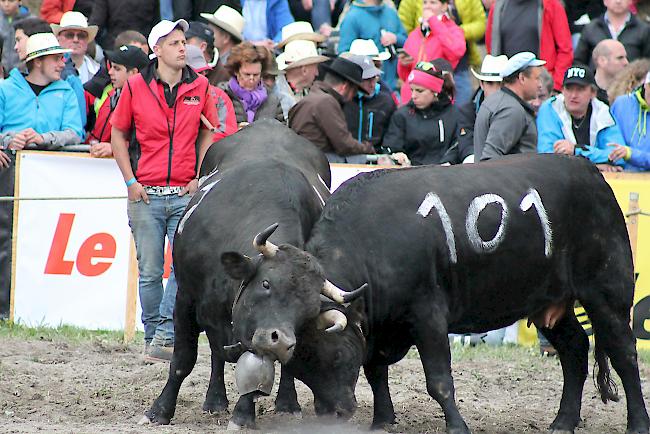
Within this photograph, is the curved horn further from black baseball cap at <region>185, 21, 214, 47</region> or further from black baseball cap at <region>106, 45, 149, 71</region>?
black baseball cap at <region>185, 21, 214, 47</region>

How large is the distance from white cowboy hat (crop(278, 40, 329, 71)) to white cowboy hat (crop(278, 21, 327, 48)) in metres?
0.32

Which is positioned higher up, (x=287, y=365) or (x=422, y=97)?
(x=422, y=97)

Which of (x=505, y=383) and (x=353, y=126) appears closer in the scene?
(x=505, y=383)

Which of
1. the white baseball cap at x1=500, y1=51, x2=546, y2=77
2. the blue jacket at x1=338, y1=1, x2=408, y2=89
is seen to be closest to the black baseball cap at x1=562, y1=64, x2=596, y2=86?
the white baseball cap at x1=500, y1=51, x2=546, y2=77

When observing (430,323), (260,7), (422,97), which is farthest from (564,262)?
(260,7)

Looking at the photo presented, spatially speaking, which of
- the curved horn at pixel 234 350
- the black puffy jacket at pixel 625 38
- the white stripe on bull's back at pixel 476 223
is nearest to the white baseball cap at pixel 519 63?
the white stripe on bull's back at pixel 476 223

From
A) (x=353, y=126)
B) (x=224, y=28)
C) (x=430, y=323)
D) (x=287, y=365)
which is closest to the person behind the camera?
(x=287, y=365)

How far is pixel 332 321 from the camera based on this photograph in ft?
20.6

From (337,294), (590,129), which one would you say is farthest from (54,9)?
(337,294)

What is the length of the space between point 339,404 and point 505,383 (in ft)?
10.3

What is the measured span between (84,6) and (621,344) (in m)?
8.76

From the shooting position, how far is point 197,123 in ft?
30.0

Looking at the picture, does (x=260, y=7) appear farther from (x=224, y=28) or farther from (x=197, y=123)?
(x=197, y=123)

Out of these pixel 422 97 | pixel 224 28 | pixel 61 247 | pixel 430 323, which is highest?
pixel 224 28
